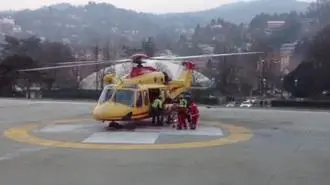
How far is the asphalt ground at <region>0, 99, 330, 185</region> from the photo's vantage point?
10219 millimetres

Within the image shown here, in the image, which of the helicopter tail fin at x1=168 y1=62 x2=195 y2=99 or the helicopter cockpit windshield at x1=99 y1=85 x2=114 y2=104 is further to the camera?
the helicopter tail fin at x1=168 y1=62 x2=195 y2=99

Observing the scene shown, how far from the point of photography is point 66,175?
10.4 m

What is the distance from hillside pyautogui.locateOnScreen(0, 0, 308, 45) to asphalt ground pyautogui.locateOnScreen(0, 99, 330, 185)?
72.9 m

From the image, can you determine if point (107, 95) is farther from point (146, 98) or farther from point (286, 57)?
point (286, 57)

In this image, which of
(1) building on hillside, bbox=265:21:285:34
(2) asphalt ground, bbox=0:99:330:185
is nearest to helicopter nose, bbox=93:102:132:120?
(2) asphalt ground, bbox=0:99:330:185

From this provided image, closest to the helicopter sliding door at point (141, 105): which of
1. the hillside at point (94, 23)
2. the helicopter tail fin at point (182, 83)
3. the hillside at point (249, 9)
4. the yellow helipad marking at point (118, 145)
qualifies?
the helicopter tail fin at point (182, 83)

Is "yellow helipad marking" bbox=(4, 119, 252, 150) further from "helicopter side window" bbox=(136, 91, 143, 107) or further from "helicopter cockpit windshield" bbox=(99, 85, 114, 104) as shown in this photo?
"helicopter side window" bbox=(136, 91, 143, 107)

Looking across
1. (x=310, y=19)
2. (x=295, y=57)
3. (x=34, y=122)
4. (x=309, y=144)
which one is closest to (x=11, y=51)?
(x=295, y=57)

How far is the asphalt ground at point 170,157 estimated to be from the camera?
1022 cm

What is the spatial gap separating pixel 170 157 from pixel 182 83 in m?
11.2

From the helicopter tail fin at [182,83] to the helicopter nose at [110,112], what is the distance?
181 inches

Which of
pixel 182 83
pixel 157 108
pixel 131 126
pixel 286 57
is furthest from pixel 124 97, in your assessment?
pixel 286 57

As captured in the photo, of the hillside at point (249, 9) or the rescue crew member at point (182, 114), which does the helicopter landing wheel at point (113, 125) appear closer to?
the rescue crew member at point (182, 114)

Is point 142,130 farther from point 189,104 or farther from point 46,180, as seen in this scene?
point 46,180
